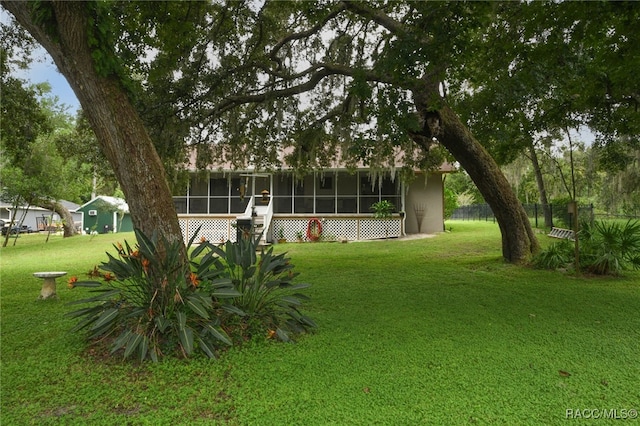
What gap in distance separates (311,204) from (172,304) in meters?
13.8

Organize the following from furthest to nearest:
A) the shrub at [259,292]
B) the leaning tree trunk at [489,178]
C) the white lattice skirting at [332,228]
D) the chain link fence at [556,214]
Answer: the white lattice skirting at [332,228], the chain link fence at [556,214], the leaning tree trunk at [489,178], the shrub at [259,292]

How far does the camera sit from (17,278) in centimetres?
819

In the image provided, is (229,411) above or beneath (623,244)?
beneath

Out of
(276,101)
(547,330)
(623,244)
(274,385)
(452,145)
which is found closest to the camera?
(274,385)

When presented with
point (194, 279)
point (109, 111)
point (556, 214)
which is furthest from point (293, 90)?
point (556, 214)

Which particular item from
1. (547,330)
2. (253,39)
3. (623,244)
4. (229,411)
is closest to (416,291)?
(547,330)

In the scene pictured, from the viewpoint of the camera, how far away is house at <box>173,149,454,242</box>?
15884 mm

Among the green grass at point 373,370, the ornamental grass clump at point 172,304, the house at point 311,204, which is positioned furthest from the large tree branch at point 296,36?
the house at point 311,204

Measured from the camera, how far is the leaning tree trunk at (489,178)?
8094 mm

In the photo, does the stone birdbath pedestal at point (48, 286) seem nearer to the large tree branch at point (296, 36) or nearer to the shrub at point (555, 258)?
the large tree branch at point (296, 36)

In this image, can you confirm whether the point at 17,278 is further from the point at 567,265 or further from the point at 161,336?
the point at 567,265

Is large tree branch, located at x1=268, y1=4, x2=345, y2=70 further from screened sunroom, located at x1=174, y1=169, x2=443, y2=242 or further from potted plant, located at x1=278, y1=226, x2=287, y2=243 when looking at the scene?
potted plant, located at x1=278, y1=226, x2=287, y2=243

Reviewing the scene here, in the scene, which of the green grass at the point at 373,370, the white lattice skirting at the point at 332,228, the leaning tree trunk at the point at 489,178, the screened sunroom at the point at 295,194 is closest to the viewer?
the green grass at the point at 373,370

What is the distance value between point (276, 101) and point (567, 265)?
7476 mm
